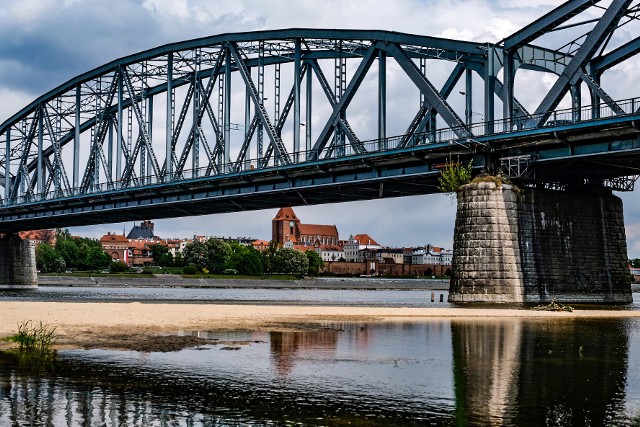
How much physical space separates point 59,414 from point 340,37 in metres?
65.0

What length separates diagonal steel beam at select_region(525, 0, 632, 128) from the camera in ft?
187

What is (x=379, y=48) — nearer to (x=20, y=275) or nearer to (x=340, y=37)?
(x=340, y=37)

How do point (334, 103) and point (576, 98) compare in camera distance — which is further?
point (334, 103)

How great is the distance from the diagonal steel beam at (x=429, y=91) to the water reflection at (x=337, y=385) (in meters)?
33.0

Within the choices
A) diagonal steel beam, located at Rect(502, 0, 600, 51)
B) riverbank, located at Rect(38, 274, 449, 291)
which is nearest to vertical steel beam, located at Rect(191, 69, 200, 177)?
diagonal steel beam, located at Rect(502, 0, 600, 51)

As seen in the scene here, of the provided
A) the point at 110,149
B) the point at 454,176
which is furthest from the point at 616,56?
the point at 110,149

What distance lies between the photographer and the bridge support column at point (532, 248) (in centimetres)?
5788

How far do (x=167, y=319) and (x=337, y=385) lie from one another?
2127cm

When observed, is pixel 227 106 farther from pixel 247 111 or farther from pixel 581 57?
pixel 581 57

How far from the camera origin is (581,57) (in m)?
58.2

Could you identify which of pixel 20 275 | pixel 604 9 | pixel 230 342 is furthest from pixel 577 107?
pixel 20 275

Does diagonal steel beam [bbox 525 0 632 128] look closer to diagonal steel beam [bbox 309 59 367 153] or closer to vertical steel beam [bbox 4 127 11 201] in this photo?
diagonal steel beam [bbox 309 59 367 153]

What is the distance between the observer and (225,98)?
323 ft

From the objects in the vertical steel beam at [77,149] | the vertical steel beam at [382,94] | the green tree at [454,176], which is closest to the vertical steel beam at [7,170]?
the vertical steel beam at [77,149]
